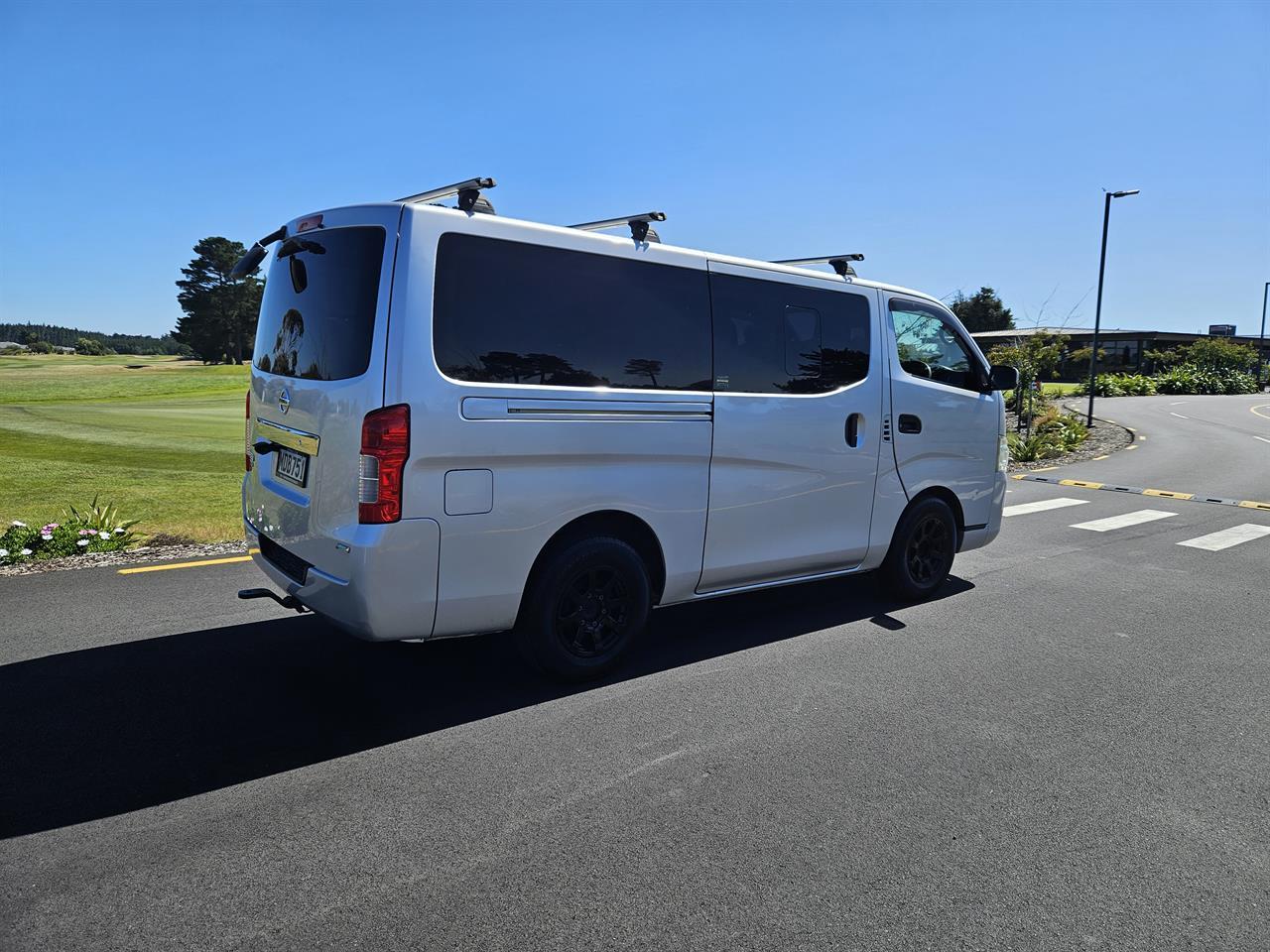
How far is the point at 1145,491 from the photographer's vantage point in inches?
480

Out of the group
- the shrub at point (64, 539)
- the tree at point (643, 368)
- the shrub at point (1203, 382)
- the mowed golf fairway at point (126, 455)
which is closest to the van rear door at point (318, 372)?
the tree at point (643, 368)

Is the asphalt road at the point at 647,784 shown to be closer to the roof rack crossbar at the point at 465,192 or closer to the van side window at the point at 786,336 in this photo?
the van side window at the point at 786,336

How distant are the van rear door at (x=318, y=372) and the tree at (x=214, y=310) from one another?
71.2 m

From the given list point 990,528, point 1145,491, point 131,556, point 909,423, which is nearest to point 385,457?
point 909,423

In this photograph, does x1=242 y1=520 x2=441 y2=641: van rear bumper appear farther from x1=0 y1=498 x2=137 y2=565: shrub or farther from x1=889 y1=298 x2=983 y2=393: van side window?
x1=0 y1=498 x2=137 y2=565: shrub

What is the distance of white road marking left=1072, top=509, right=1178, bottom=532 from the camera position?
30.1 feet

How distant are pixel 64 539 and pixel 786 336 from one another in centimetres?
612

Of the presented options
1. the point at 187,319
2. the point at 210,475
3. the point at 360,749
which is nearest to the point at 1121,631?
the point at 360,749

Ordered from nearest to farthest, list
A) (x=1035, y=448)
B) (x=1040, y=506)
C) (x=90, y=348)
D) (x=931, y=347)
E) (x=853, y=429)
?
1. (x=853, y=429)
2. (x=931, y=347)
3. (x=1040, y=506)
4. (x=1035, y=448)
5. (x=90, y=348)

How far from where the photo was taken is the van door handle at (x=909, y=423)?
18.1ft

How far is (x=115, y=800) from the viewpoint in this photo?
303 cm

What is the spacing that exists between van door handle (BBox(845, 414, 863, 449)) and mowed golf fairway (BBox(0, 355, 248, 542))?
5706mm

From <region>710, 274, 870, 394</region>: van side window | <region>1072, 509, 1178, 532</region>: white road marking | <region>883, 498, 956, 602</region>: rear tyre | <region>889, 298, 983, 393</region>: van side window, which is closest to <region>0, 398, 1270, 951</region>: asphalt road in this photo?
<region>883, 498, 956, 602</region>: rear tyre

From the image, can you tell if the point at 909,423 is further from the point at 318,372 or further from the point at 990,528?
the point at 318,372
